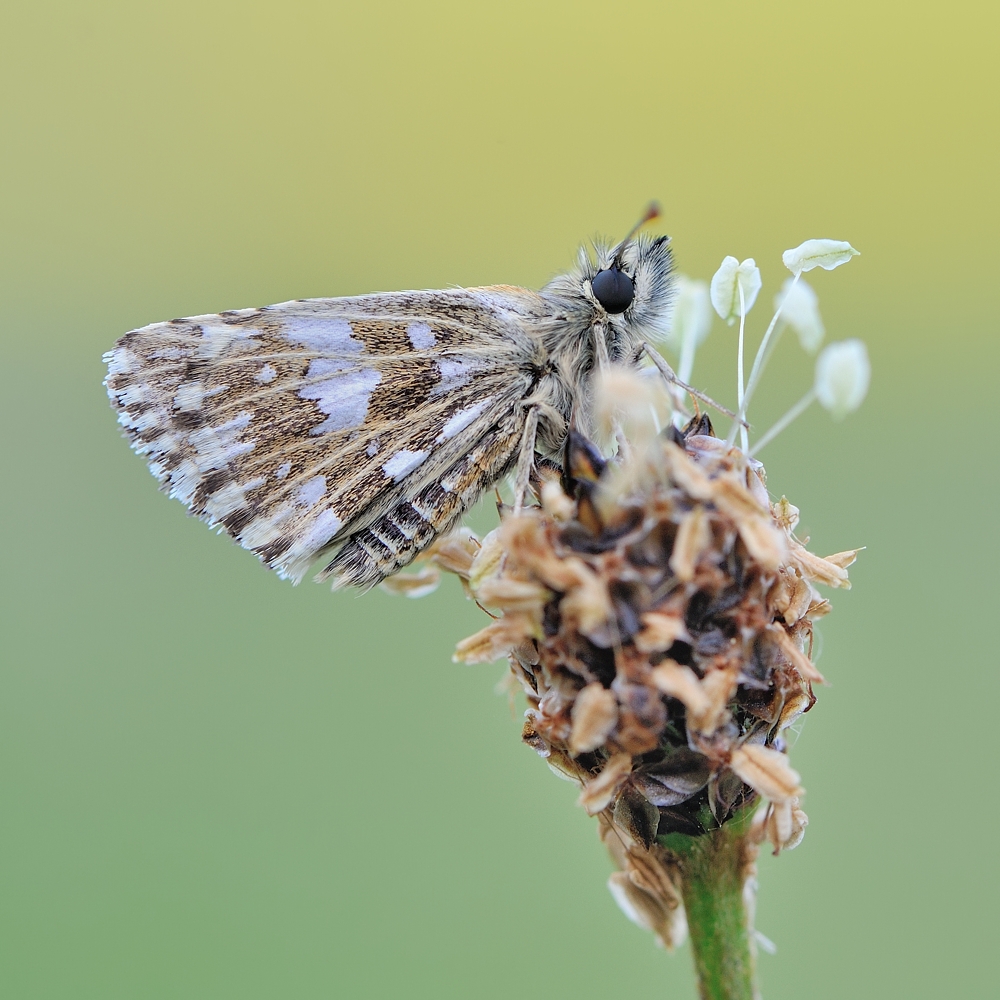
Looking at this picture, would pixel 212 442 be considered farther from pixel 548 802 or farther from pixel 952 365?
pixel 952 365

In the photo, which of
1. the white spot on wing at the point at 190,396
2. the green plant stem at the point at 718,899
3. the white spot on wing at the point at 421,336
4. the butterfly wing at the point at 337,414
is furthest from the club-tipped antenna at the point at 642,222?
the green plant stem at the point at 718,899

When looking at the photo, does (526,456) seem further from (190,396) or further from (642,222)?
(190,396)

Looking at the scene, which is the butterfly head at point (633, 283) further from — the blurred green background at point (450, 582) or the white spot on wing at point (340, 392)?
the blurred green background at point (450, 582)

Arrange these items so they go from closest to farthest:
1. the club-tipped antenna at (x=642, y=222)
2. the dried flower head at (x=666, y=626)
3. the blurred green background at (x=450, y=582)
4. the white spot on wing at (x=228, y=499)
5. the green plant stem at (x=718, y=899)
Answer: the dried flower head at (x=666, y=626), the green plant stem at (x=718, y=899), the club-tipped antenna at (x=642, y=222), the white spot on wing at (x=228, y=499), the blurred green background at (x=450, y=582)

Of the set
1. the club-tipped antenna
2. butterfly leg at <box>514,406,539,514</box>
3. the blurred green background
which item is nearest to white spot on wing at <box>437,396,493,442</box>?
butterfly leg at <box>514,406,539,514</box>

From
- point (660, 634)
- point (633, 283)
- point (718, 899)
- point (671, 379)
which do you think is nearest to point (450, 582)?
point (633, 283)

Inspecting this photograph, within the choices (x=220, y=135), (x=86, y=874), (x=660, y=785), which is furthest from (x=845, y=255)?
(x=220, y=135)

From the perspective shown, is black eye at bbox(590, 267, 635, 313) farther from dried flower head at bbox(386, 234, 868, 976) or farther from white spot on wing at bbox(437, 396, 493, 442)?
dried flower head at bbox(386, 234, 868, 976)

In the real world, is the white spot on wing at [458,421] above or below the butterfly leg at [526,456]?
above
